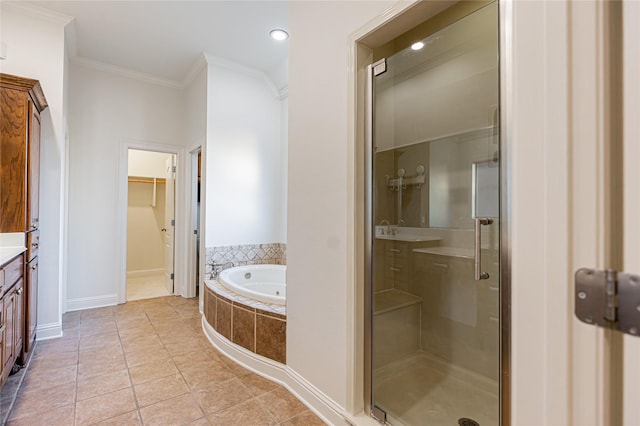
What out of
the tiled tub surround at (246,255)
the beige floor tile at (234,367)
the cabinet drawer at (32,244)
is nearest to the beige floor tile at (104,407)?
the beige floor tile at (234,367)

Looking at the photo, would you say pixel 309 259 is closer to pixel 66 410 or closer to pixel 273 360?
pixel 273 360

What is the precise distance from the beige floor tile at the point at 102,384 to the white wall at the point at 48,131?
1.12 m

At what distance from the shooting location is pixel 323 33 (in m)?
1.72

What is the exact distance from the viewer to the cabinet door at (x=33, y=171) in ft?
7.34

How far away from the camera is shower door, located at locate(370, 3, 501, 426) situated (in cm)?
155

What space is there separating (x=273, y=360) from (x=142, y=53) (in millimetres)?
3521

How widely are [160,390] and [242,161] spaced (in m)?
2.43

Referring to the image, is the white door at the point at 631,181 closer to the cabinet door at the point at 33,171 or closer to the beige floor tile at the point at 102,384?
the beige floor tile at the point at 102,384

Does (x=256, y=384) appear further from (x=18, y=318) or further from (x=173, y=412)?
(x=18, y=318)

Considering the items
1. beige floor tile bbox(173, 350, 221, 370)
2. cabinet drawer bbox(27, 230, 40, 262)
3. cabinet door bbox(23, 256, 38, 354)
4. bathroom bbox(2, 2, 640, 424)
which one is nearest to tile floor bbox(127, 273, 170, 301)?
bathroom bbox(2, 2, 640, 424)

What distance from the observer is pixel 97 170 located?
3600mm

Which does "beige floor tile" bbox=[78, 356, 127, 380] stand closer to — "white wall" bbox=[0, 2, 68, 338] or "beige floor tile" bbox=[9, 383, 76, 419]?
"beige floor tile" bbox=[9, 383, 76, 419]

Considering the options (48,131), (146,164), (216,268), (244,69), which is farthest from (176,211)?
(244,69)

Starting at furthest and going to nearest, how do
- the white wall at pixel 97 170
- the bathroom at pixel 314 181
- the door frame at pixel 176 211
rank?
the door frame at pixel 176 211, the white wall at pixel 97 170, the bathroom at pixel 314 181
